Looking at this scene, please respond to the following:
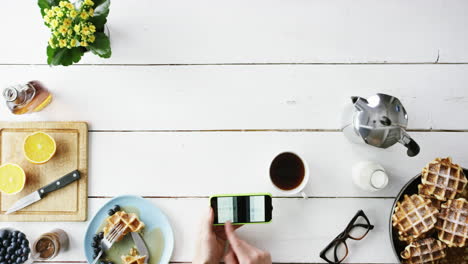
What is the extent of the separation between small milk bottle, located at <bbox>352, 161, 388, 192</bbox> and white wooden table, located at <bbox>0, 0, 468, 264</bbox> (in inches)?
1.6

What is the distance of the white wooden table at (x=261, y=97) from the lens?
1.24m

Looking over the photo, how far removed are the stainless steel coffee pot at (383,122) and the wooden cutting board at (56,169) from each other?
2.80ft

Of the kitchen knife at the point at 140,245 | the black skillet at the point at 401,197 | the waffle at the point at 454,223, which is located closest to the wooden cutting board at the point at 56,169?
the kitchen knife at the point at 140,245

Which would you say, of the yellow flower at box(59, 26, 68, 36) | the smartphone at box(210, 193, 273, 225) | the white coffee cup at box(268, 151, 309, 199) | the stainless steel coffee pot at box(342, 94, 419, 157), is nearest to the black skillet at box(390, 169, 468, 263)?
the stainless steel coffee pot at box(342, 94, 419, 157)

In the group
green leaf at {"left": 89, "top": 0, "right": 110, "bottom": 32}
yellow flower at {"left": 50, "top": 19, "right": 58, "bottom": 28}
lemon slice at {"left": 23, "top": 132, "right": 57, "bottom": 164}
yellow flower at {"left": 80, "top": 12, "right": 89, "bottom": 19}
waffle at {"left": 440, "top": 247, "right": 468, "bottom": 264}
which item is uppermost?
green leaf at {"left": 89, "top": 0, "right": 110, "bottom": 32}

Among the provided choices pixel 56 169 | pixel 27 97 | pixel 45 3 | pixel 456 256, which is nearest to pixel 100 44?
pixel 45 3

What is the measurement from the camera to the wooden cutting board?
124 centimetres

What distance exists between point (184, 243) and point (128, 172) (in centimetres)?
29

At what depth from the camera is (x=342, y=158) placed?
1.24 m

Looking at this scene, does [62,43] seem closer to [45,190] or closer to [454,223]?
[45,190]

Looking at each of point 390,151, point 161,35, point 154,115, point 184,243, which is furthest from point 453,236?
point 161,35

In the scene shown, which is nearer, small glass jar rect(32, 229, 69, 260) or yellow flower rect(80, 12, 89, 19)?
yellow flower rect(80, 12, 89, 19)

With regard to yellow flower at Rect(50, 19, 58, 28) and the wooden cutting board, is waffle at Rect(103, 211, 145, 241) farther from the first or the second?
yellow flower at Rect(50, 19, 58, 28)

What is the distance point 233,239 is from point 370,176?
0.46m
